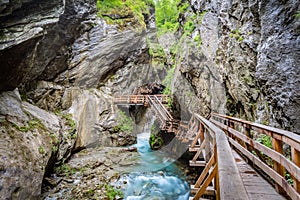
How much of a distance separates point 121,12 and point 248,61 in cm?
1303

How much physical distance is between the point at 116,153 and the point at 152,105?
14.9 feet

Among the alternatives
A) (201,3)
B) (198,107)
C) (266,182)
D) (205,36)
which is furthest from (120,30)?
(266,182)

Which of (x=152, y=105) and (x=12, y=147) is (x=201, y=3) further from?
(x=12, y=147)

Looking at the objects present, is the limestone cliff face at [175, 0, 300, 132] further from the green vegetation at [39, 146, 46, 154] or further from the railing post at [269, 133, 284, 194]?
the green vegetation at [39, 146, 46, 154]

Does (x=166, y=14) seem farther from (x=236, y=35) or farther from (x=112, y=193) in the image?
(x=112, y=193)

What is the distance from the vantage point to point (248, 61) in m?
6.82

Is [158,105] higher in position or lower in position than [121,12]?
lower

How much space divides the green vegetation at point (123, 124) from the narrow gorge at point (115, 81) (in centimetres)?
10

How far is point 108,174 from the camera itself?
28.5ft

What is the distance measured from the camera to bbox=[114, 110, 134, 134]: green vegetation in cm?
1465

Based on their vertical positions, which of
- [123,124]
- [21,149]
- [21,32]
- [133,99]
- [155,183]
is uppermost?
[21,32]

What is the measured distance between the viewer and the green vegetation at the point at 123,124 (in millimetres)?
14646

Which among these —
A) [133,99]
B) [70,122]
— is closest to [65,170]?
[70,122]

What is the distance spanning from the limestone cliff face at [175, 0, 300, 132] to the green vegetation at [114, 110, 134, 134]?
5361 mm
